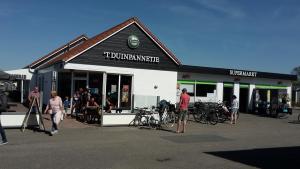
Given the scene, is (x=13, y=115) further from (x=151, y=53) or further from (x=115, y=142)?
(x=151, y=53)

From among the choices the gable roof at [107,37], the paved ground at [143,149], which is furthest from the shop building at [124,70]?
the paved ground at [143,149]

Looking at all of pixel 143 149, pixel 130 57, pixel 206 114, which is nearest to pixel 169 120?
pixel 206 114

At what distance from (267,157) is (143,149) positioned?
3471 millimetres

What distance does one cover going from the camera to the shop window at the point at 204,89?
28.3 meters

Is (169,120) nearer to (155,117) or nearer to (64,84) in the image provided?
(155,117)

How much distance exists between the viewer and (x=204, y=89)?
28641 mm

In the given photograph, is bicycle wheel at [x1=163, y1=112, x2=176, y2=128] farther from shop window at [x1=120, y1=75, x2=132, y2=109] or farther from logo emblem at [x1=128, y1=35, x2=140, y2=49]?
logo emblem at [x1=128, y1=35, x2=140, y2=49]

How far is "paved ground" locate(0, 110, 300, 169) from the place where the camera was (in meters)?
9.11

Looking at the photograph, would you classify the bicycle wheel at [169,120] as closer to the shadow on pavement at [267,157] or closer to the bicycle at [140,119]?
the bicycle at [140,119]

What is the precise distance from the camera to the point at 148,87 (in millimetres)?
23719

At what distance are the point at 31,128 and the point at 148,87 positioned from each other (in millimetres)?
9886

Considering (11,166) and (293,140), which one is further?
(293,140)

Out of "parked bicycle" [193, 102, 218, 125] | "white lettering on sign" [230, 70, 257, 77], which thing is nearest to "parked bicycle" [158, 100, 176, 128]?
"parked bicycle" [193, 102, 218, 125]

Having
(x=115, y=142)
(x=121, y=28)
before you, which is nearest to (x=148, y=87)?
(x=121, y=28)
